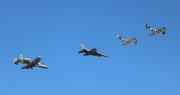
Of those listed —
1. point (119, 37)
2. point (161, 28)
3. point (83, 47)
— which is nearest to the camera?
point (83, 47)

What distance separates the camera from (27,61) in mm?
95375

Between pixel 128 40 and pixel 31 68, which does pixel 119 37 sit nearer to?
pixel 128 40

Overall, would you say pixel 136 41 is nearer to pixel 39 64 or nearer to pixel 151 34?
pixel 151 34

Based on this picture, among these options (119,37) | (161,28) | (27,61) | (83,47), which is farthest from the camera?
(119,37)

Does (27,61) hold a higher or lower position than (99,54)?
lower

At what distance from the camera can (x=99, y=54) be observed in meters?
105

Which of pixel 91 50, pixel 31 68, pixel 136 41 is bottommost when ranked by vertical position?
pixel 31 68

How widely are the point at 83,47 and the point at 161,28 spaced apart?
3914 cm

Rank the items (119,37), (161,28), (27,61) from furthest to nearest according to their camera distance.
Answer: (119,37) → (161,28) → (27,61)

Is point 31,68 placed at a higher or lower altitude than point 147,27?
lower

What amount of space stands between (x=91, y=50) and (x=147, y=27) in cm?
3590

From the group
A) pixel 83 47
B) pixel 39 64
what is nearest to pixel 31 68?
pixel 39 64

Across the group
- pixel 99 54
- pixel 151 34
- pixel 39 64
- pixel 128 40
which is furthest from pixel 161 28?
pixel 39 64

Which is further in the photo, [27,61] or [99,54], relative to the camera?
[99,54]
